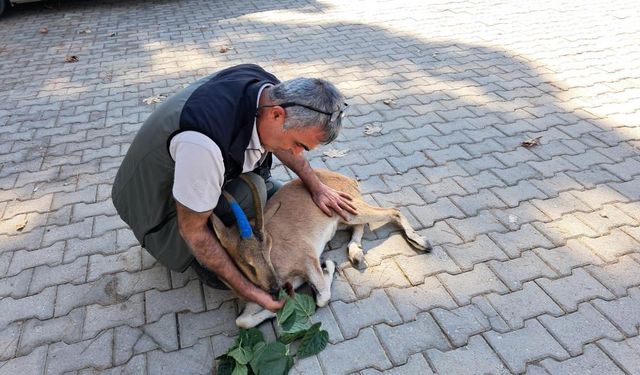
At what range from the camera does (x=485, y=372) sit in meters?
2.42

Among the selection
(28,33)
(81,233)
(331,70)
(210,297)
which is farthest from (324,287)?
(28,33)

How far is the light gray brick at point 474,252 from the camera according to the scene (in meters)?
3.12

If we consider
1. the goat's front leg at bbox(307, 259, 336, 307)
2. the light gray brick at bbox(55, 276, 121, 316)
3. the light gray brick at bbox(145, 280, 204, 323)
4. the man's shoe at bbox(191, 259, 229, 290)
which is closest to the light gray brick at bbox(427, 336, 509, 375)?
the goat's front leg at bbox(307, 259, 336, 307)

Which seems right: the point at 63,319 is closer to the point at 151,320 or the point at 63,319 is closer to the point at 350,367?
the point at 151,320

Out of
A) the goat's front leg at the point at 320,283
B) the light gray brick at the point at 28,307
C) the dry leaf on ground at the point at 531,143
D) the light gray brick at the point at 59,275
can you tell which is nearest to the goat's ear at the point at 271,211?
the goat's front leg at the point at 320,283

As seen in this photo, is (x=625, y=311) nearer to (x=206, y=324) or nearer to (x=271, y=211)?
(x=271, y=211)

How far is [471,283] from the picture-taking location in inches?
116

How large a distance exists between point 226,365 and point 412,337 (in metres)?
1.01

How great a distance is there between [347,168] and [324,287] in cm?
156

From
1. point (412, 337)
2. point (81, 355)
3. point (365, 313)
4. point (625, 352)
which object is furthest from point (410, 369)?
point (81, 355)

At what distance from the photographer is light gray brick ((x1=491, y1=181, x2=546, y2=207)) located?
3.66 meters

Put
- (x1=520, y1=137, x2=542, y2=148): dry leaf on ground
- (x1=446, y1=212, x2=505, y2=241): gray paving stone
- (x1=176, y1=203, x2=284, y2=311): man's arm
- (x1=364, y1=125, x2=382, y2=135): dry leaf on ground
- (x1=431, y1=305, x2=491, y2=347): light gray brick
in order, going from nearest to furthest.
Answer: (x1=176, y1=203, x2=284, y2=311): man's arm → (x1=431, y1=305, x2=491, y2=347): light gray brick → (x1=446, y1=212, x2=505, y2=241): gray paving stone → (x1=520, y1=137, x2=542, y2=148): dry leaf on ground → (x1=364, y1=125, x2=382, y2=135): dry leaf on ground

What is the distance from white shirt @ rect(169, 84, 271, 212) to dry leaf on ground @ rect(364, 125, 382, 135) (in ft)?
8.84

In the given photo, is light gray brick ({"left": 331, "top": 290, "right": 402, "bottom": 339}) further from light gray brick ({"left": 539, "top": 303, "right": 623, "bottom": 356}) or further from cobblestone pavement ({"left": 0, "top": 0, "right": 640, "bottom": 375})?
light gray brick ({"left": 539, "top": 303, "right": 623, "bottom": 356})
